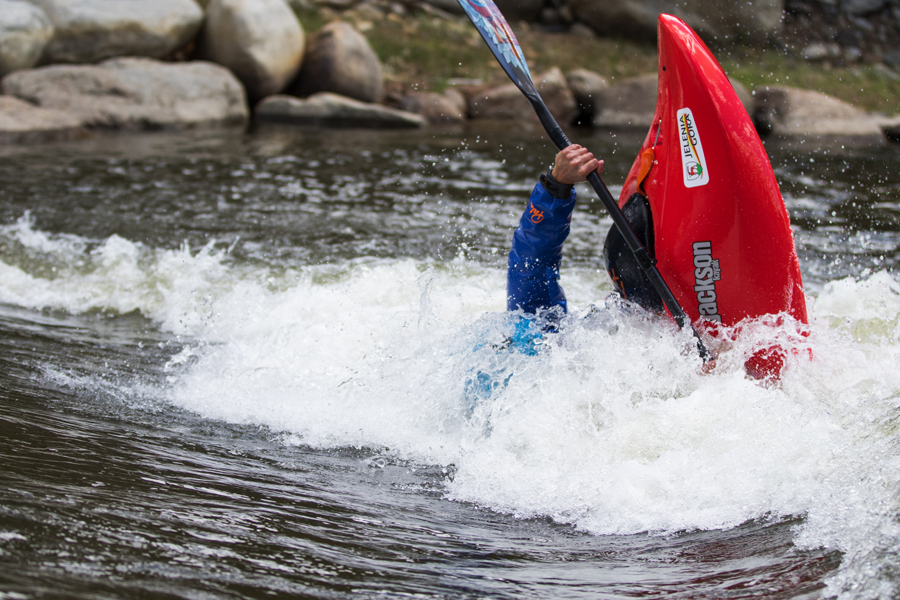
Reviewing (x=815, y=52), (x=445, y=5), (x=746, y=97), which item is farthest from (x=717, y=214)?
(x=815, y=52)

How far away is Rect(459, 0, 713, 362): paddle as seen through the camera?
9.88 feet

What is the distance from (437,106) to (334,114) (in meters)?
1.55

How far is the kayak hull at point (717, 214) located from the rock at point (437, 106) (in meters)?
8.87

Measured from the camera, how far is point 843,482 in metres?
2.28

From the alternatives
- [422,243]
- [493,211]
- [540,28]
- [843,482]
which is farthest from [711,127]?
[540,28]

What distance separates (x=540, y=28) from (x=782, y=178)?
9.36m

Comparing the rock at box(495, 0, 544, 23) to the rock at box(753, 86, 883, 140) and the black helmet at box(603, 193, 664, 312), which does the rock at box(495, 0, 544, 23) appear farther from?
the black helmet at box(603, 193, 664, 312)

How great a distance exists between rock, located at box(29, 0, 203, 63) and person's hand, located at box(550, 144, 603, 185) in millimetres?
9675

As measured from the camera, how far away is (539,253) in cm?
307

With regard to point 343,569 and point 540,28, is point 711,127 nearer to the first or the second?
point 343,569

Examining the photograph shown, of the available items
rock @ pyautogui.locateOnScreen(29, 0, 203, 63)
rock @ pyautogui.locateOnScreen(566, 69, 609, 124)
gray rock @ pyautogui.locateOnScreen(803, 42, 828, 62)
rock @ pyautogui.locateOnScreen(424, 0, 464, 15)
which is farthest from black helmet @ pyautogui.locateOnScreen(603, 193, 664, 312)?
gray rock @ pyautogui.locateOnScreen(803, 42, 828, 62)

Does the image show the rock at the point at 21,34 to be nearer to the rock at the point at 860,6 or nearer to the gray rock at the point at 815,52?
the gray rock at the point at 815,52

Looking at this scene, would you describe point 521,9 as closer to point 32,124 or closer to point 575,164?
point 32,124

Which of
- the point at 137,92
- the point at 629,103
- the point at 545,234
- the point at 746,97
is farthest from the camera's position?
the point at 629,103
